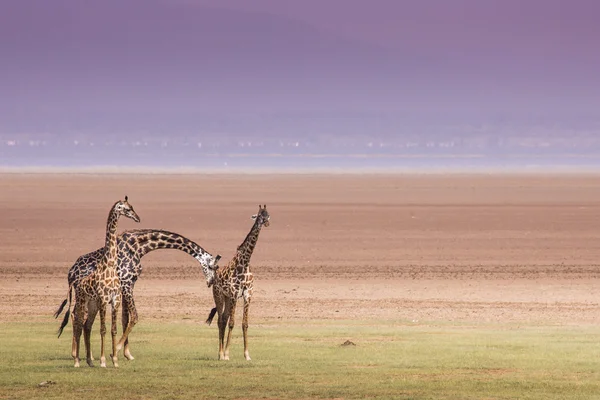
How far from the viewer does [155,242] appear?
1611 centimetres

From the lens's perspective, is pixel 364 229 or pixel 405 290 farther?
pixel 364 229

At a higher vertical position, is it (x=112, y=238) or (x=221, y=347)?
(x=112, y=238)

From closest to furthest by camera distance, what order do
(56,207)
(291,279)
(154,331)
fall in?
(154,331)
(291,279)
(56,207)

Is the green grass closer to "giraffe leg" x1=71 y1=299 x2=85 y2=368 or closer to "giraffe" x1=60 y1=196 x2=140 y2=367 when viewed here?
"giraffe leg" x1=71 y1=299 x2=85 y2=368

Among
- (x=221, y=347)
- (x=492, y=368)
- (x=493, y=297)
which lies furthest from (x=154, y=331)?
(x=493, y=297)

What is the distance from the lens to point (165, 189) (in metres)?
82.7

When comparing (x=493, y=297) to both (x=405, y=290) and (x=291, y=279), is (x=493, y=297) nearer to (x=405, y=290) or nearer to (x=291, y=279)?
(x=405, y=290)

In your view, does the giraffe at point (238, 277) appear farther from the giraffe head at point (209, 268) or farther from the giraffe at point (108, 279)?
the giraffe at point (108, 279)

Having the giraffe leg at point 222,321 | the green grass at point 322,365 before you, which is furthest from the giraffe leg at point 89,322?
the giraffe leg at point 222,321

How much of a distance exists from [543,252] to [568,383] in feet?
75.6

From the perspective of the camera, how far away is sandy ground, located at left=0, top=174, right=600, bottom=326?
24.7 metres

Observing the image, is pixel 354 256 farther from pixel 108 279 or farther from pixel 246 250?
pixel 108 279

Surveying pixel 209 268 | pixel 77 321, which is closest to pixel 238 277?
pixel 209 268

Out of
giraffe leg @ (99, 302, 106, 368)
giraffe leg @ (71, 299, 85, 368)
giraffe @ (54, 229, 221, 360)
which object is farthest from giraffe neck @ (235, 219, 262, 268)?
giraffe leg @ (71, 299, 85, 368)
